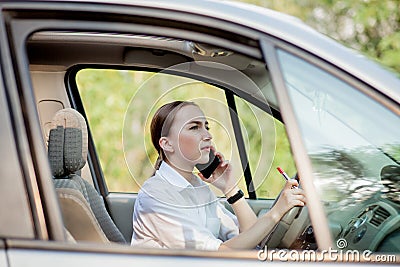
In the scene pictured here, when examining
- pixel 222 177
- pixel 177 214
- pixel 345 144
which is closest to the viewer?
pixel 345 144

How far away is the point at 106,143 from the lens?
4.75m

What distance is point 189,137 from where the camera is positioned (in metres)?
2.70

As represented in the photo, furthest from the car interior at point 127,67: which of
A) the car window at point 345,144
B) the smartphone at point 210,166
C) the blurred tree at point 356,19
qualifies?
the blurred tree at point 356,19

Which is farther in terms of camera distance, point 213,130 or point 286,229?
point 213,130

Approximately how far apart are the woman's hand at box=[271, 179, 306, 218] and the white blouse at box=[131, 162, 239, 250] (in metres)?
0.20

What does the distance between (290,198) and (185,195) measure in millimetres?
440

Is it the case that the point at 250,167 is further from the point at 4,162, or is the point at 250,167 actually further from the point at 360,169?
the point at 4,162

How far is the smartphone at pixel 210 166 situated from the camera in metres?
2.77

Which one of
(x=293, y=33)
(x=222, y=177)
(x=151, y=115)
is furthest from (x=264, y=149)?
(x=293, y=33)

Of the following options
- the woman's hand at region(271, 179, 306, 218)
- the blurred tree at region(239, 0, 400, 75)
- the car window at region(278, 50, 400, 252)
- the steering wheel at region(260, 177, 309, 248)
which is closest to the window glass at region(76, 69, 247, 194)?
the steering wheel at region(260, 177, 309, 248)

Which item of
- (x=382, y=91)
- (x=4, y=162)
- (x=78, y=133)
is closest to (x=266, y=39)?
(x=382, y=91)

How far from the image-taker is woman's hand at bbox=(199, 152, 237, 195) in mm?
2793

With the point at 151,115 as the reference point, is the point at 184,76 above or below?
above

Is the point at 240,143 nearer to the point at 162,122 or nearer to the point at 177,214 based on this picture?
the point at 162,122
